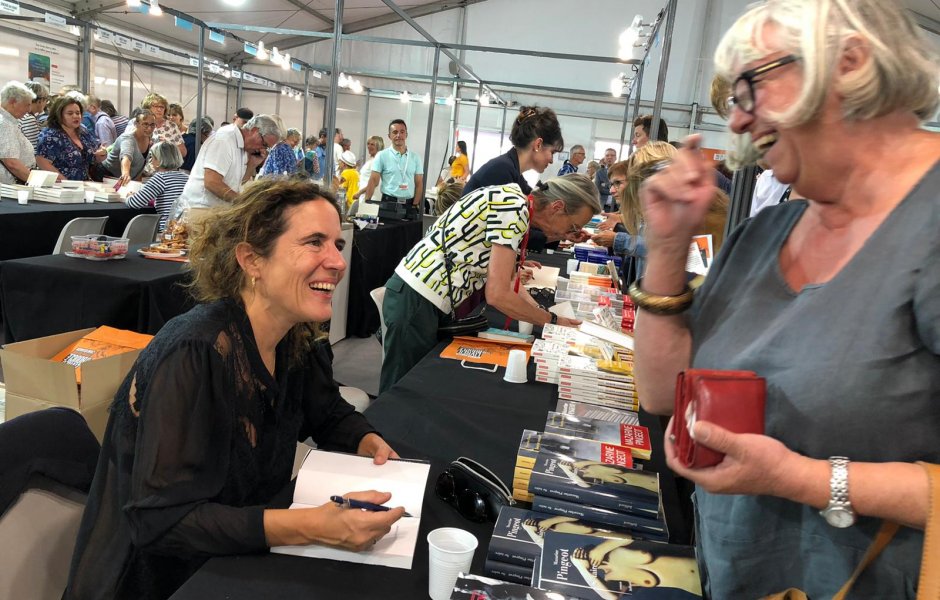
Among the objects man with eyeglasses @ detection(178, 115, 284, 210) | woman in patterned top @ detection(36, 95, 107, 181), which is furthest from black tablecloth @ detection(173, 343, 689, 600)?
woman in patterned top @ detection(36, 95, 107, 181)

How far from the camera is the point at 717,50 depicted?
3.09 ft

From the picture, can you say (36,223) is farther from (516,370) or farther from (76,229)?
(516,370)

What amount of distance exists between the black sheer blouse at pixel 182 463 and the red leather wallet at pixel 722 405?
0.69 meters

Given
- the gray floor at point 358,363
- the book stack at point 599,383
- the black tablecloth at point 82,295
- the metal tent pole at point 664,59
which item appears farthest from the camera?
the gray floor at point 358,363

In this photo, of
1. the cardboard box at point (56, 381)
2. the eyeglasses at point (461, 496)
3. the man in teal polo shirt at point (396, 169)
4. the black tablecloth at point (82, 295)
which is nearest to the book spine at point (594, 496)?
the eyeglasses at point (461, 496)

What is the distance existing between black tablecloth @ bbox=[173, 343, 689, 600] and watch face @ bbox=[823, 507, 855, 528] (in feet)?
1.76

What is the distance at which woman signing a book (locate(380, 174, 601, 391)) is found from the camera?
2.40 meters

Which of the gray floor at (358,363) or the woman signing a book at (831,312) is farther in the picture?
the gray floor at (358,363)

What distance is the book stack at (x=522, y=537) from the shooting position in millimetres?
1002

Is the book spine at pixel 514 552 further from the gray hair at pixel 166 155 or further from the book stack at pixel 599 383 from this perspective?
the gray hair at pixel 166 155

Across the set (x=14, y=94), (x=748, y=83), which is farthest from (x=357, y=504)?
(x=14, y=94)

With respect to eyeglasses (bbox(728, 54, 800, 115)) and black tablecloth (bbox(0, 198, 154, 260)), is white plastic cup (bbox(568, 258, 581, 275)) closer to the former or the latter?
black tablecloth (bbox(0, 198, 154, 260))

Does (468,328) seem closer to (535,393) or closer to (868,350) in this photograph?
(535,393)

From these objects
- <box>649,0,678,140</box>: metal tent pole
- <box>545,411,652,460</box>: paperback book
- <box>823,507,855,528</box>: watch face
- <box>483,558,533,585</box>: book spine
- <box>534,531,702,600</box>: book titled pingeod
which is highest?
<box>649,0,678,140</box>: metal tent pole
